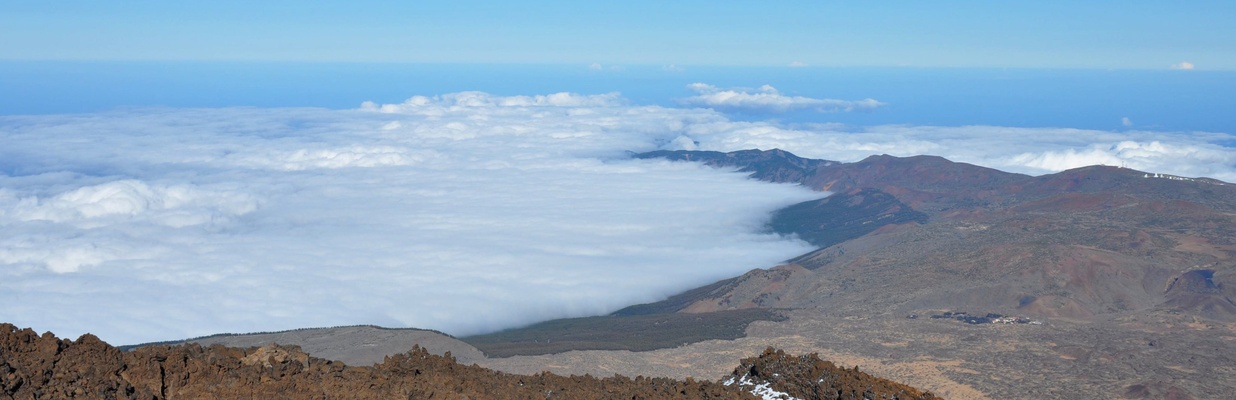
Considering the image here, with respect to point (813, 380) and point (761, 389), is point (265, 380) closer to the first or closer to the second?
point (761, 389)

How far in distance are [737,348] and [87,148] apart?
188 metres

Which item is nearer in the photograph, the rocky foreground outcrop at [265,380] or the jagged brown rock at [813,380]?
the rocky foreground outcrop at [265,380]

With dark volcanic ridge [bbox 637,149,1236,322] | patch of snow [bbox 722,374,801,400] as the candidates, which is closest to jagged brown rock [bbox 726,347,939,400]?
patch of snow [bbox 722,374,801,400]

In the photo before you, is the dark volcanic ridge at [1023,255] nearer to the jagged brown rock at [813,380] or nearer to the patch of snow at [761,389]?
the jagged brown rock at [813,380]

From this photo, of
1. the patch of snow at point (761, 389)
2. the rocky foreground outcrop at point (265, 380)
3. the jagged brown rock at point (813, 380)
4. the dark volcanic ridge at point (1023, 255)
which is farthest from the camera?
the dark volcanic ridge at point (1023, 255)

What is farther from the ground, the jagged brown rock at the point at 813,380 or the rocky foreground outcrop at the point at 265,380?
the rocky foreground outcrop at the point at 265,380

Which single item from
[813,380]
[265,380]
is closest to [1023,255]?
[813,380]

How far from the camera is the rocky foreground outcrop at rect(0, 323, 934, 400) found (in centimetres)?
1457

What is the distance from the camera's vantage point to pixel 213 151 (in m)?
197

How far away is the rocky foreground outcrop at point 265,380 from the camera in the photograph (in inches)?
574

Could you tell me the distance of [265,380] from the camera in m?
15.7

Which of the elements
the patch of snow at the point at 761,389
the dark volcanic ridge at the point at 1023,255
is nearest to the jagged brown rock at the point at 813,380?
the patch of snow at the point at 761,389

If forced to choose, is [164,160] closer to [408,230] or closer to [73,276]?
[408,230]

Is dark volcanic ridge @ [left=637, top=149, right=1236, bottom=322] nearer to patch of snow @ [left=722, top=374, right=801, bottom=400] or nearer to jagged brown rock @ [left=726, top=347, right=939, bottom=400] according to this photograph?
jagged brown rock @ [left=726, top=347, right=939, bottom=400]
